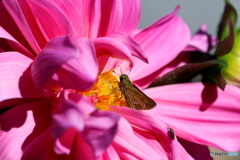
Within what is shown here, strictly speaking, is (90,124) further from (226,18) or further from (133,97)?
(226,18)

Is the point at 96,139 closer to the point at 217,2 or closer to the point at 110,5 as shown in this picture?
the point at 110,5

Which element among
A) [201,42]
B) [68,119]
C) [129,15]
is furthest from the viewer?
[201,42]

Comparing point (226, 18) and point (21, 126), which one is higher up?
point (226, 18)

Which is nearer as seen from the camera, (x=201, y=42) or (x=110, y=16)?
(x=110, y=16)

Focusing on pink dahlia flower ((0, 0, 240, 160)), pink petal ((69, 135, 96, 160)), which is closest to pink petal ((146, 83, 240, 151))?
pink dahlia flower ((0, 0, 240, 160))

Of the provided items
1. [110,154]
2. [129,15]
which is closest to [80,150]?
[110,154]

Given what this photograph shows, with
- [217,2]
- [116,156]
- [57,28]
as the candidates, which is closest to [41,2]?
[57,28]
